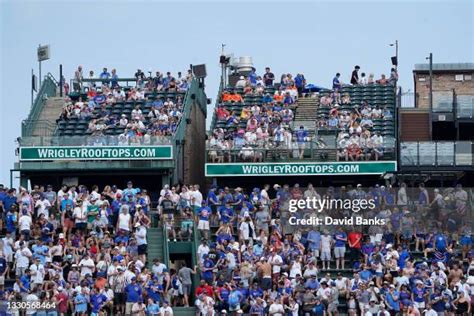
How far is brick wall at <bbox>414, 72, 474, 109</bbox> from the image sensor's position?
63.5 metres

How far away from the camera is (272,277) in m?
46.4

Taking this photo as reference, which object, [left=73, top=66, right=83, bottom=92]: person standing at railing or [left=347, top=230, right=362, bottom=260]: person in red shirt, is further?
[left=73, top=66, right=83, bottom=92]: person standing at railing

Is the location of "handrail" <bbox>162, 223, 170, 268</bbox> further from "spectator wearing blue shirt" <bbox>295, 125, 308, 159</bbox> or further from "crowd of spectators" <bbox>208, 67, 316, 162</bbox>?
"spectator wearing blue shirt" <bbox>295, 125, 308, 159</bbox>

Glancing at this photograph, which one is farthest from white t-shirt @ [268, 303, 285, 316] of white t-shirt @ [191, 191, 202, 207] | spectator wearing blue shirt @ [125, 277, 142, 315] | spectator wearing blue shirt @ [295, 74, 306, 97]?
spectator wearing blue shirt @ [295, 74, 306, 97]

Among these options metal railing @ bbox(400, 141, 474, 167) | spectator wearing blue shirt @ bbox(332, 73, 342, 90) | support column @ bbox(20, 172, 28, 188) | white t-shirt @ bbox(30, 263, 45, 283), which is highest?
spectator wearing blue shirt @ bbox(332, 73, 342, 90)

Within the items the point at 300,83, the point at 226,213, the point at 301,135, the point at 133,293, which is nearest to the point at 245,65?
the point at 300,83

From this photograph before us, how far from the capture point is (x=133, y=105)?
57.8 meters

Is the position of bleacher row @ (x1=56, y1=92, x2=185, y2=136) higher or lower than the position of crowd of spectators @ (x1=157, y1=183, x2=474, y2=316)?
higher

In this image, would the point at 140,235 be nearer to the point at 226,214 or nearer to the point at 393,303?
the point at 226,214

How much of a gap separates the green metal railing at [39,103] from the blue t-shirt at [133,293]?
44.4ft

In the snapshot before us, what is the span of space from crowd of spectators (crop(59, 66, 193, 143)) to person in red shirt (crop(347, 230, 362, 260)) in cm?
919

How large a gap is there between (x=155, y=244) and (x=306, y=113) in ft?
35.8

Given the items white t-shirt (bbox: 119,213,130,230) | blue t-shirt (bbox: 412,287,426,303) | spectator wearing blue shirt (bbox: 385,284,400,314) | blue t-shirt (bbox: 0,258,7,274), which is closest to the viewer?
spectator wearing blue shirt (bbox: 385,284,400,314)

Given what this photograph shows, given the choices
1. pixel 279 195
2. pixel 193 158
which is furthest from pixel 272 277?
pixel 193 158
